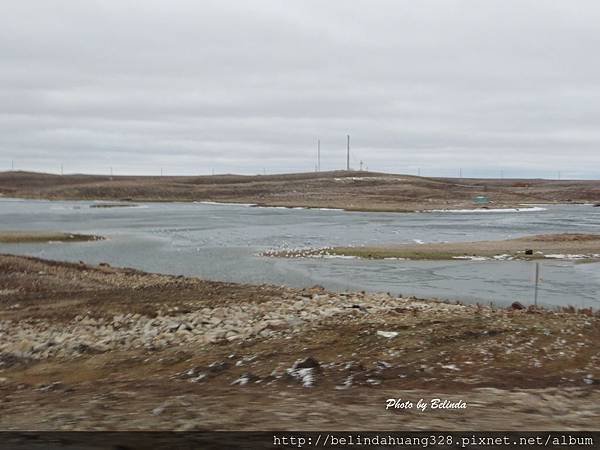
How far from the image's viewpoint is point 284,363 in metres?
10.1

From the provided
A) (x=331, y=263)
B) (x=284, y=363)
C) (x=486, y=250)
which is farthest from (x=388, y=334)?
(x=486, y=250)

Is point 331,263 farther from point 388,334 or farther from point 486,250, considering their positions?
point 388,334

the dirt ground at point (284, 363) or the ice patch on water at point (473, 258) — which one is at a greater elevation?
the dirt ground at point (284, 363)

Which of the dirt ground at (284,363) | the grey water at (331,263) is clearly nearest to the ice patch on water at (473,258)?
the grey water at (331,263)

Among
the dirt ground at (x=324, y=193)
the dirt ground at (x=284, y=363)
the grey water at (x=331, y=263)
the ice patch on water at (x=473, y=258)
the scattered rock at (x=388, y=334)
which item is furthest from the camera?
the dirt ground at (x=324, y=193)

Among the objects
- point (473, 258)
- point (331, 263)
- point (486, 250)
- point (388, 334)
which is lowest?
point (331, 263)

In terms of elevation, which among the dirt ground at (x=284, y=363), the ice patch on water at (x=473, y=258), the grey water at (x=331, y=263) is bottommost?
the grey water at (x=331, y=263)

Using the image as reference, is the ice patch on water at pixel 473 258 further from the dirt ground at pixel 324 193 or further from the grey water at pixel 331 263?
the dirt ground at pixel 324 193

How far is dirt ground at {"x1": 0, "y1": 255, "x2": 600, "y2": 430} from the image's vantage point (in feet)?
21.5

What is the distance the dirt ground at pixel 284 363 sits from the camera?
6.54m

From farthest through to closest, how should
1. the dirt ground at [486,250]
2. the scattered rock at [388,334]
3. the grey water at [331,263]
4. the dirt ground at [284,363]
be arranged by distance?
the dirt ground at [486,250], the grey water at [331,263], the scattered rock at [388,334], the dirt ground at [284,363]

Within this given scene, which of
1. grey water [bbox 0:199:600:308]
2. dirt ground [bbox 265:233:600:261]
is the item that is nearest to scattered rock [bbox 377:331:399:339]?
grey water [bbox 0:199:600:308]

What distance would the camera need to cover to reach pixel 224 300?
15.7 metres

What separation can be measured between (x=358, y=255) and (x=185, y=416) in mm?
28740
